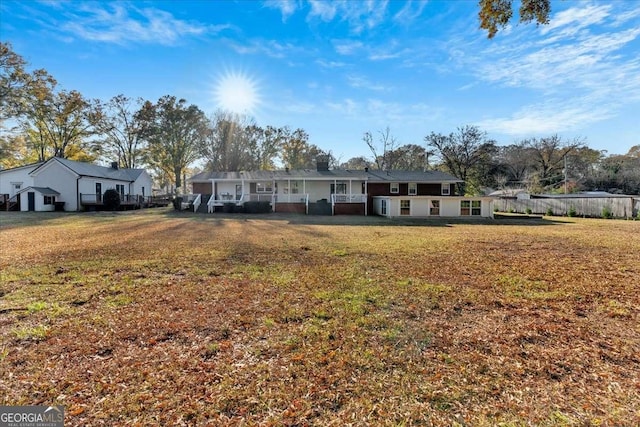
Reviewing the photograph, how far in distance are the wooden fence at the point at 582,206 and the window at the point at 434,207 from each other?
485 inches

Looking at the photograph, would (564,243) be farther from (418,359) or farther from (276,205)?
(276,205)

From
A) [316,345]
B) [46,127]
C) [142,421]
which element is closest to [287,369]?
[316,345]

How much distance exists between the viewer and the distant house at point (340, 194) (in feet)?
75.9

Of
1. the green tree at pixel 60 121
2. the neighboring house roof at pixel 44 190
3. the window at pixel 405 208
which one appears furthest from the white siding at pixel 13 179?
the window at pixel 405 208

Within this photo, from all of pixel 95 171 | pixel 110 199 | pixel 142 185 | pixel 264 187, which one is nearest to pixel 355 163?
pixel 264 187

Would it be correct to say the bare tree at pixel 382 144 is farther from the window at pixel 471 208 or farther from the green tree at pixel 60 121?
the green tree at pixel 60 121

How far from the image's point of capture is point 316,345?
3.41m

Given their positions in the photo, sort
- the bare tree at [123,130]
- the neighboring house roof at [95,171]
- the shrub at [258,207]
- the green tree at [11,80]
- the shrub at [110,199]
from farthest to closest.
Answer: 1. the bare tree at [123,130]
2. the shrub at [110,199]
3. the neighboring house roof at [95,171]
4. the green tree at [11,80]
5. the shrub at [258,207]

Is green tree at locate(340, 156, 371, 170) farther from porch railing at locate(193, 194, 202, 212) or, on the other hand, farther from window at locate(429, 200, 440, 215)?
porch railing at locate(193, 194, 202, 212)

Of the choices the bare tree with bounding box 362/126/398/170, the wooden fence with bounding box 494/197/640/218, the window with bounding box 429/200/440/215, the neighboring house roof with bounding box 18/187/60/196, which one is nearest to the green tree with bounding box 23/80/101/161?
the neighboring house roof with bounding box 18/187/60/196

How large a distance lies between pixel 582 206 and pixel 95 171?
44632mm

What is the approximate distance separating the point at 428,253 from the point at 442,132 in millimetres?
37723

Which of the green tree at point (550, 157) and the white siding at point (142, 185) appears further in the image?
the green tree at point (550, 157)

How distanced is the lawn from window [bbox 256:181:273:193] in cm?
2114
